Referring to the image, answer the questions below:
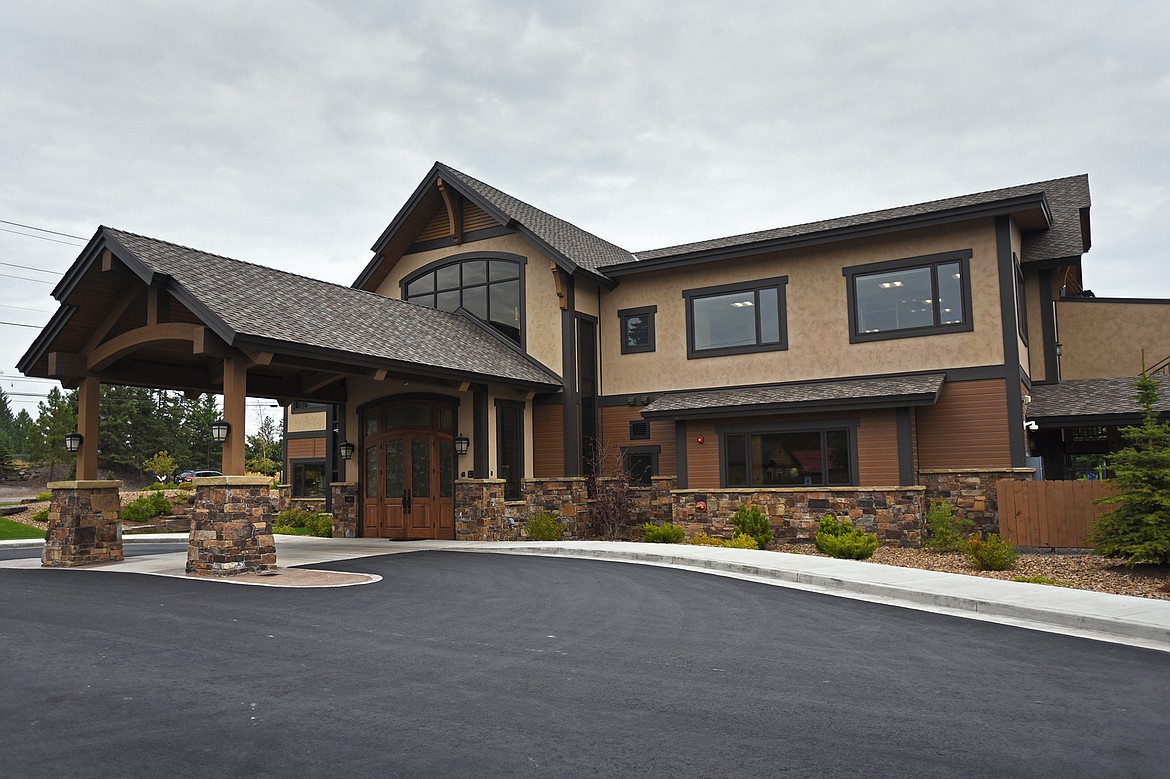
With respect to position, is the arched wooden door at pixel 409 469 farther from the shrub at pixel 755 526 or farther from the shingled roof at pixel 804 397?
the shrub at pixel 755 526

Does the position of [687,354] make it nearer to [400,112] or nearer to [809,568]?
[809,568]

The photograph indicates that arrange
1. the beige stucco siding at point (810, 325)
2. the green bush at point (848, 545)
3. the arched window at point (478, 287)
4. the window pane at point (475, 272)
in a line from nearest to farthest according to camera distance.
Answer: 1. the green bush at point (848, 545)
2. the beige stucco siding at point (810, 325)
3. the arched window at point (478, 287)
4. the window pane at point (475, 272)

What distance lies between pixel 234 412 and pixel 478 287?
1042 centimetres

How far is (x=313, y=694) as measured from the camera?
628 centimetres

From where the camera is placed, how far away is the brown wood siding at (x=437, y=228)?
78.9ft

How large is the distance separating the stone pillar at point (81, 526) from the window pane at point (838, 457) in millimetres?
14106

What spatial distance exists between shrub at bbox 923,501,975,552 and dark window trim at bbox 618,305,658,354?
8.13 meters

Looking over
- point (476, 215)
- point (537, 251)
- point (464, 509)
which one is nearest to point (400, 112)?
point (476, 215)

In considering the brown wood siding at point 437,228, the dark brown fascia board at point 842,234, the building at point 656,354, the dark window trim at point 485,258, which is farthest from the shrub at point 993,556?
the brown wood siding at point 437,228

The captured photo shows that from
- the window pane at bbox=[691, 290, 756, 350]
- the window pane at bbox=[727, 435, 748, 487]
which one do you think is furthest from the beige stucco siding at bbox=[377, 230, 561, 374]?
the window pane at bbox=[727, 435, 748, 487]

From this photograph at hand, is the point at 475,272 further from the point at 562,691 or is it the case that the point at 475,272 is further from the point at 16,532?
the point at 562,691

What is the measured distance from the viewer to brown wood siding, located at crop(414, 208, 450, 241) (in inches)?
947

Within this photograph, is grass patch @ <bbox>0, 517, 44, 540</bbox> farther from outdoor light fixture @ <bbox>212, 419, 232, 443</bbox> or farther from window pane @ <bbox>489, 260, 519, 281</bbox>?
window pane @ <bbox>489, 260, 519, 281</bbox>

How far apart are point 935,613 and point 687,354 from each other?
12112 millimetres
